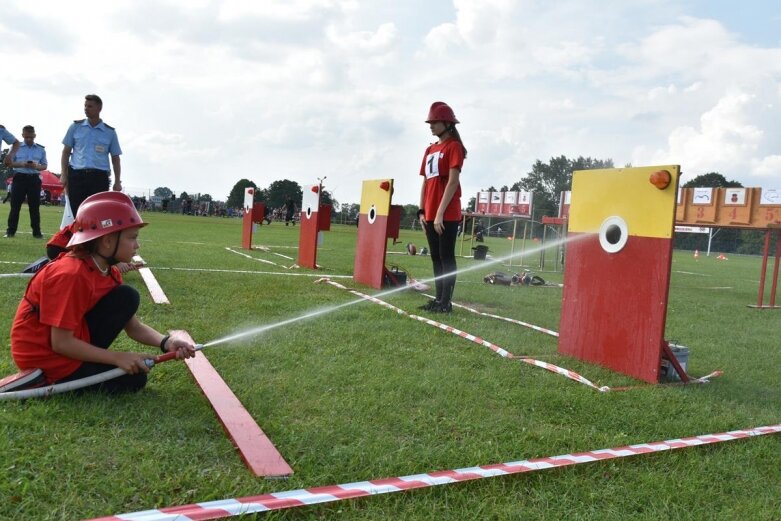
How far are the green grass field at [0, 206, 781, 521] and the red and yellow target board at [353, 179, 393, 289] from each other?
2.91m

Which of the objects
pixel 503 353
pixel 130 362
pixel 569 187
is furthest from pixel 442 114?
pixel 569 187

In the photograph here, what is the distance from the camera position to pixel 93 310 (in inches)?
117

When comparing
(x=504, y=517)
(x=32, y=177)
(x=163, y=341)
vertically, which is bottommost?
(x=504, y=517)

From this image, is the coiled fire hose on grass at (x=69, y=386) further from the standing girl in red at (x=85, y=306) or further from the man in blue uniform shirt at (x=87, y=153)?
the man in blue uniform shirt at (x=87, y=153)

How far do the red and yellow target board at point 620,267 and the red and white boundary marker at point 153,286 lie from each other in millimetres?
3797

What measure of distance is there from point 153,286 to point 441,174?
3401 mm

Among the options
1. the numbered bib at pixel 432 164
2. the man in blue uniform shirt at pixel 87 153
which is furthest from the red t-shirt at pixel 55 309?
the man in blue uniform shirt at pixel 87 153

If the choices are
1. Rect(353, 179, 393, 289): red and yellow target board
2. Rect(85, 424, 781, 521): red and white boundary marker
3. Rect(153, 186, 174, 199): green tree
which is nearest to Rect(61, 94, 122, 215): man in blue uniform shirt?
Rect(353, 179, 393, 289): red and yellow target board

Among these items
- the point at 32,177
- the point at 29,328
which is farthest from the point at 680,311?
the point at 32,177

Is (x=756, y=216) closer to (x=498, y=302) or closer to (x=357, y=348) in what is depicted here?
(x=498, y=302)

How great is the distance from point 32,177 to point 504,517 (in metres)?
11.8

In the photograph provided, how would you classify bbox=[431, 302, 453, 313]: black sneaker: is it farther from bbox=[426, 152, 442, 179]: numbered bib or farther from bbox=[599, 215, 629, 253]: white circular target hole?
bbox=[599, 215, 629, 253]: white circular target hole

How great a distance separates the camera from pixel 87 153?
7082 mm

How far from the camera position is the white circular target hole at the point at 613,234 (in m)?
4.43
